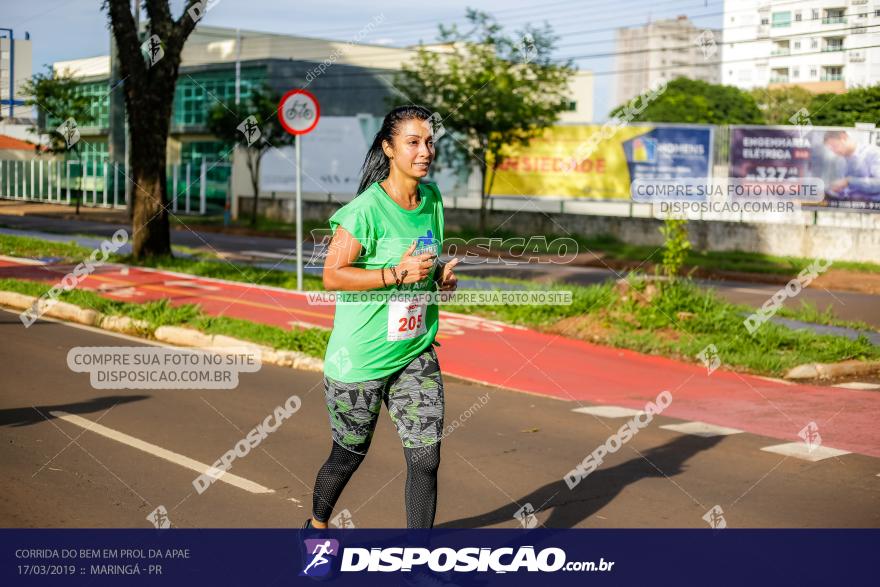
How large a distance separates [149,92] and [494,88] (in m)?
16.0

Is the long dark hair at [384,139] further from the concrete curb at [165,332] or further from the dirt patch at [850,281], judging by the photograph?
the dirt patch at [850,281]

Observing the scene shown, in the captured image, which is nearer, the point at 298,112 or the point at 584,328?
the point at 584,328

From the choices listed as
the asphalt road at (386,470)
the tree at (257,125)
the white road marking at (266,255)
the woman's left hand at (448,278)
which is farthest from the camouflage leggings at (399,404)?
the tree at (257,125)

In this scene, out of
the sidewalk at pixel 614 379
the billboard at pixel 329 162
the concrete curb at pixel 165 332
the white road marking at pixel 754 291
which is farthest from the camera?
the billboard at pixel 329 162

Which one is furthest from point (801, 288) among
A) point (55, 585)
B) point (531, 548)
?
point (55, 585)

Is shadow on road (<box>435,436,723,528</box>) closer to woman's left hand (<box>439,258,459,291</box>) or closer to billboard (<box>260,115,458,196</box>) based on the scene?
woman's left hand (<box>439,258,459,291</box>)

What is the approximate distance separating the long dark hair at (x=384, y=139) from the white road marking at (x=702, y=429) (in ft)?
13.9

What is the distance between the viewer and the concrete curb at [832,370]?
1080 centimetres

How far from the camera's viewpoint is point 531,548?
16.6ft

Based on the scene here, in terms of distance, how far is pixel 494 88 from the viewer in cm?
3319

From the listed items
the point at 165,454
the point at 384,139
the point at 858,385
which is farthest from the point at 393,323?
the point at 858,385

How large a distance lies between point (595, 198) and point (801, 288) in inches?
655

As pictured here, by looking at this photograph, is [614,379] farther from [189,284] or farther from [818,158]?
[818,158]

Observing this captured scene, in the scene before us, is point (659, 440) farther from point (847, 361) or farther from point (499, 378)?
point (847, 361)
